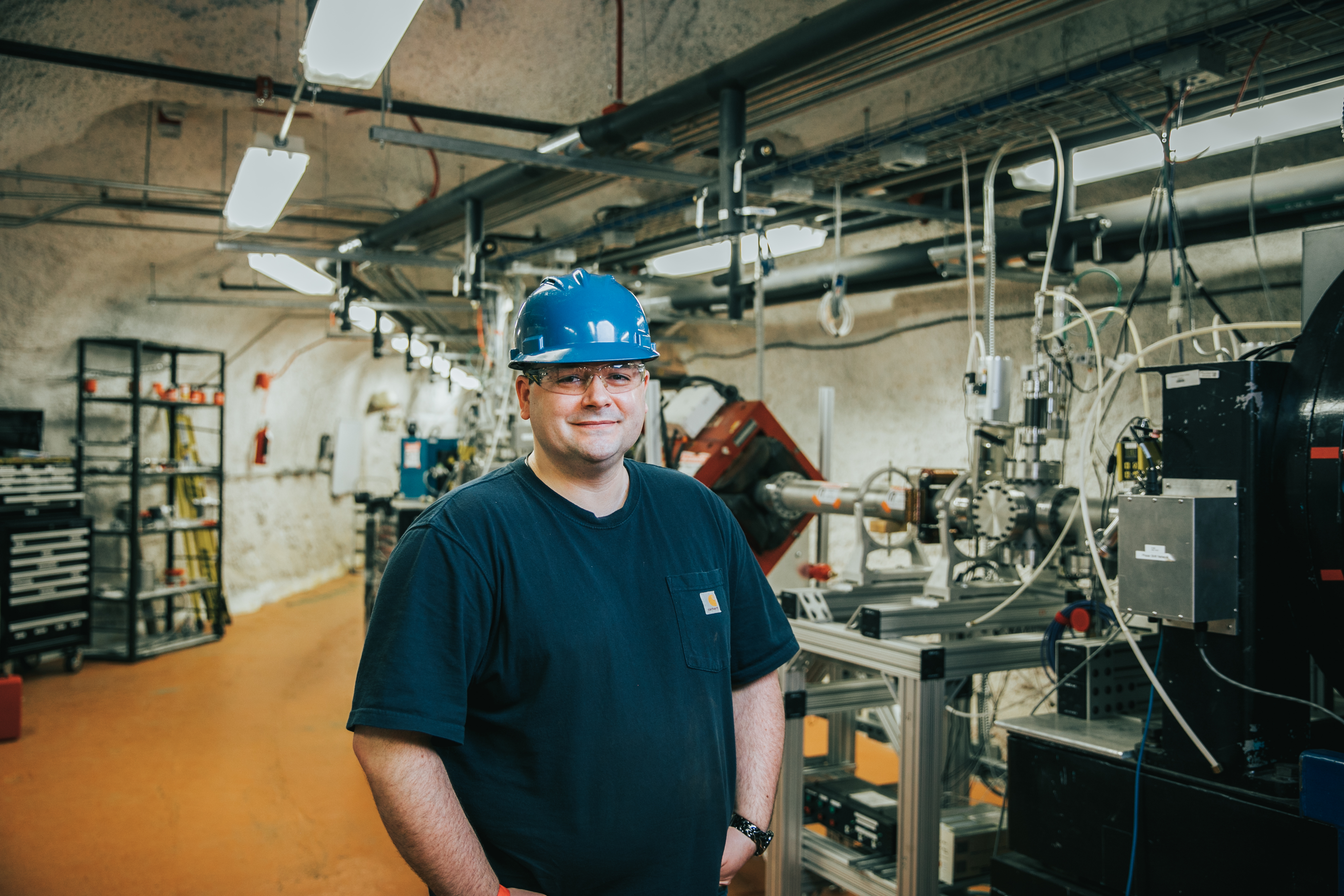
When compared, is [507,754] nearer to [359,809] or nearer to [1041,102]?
[1041,102]

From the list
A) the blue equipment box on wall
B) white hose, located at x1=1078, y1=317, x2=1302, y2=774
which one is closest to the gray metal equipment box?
white hose, located at x1=1078, y1=317, x2=1302, y2=774

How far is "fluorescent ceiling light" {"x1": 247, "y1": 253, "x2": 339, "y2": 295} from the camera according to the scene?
229 inches

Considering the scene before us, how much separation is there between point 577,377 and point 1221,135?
2001 millimetres

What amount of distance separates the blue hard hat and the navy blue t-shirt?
0.17m

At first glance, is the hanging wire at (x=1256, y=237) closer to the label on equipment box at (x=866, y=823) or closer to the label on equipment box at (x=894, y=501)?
the label on equipment box at (x=894, y=501)

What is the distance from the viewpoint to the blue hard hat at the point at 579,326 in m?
1.34

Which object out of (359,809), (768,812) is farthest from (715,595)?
(359,809)

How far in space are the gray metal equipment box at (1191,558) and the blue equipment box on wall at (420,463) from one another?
16.0ft

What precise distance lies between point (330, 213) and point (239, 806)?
156 inches

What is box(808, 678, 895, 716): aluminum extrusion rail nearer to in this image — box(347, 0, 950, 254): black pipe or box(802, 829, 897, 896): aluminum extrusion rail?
box(802, 829, 897, 896): aluminum extrusion rail

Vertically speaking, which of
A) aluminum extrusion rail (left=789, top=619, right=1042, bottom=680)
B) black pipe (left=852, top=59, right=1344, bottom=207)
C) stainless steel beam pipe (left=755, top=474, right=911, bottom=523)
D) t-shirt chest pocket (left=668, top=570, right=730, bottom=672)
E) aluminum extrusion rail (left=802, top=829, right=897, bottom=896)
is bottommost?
aluminum extrusion rail (left=802, top=829, right=897, bottom=896)

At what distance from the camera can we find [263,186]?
11.8 feet

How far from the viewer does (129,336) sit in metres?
6.67

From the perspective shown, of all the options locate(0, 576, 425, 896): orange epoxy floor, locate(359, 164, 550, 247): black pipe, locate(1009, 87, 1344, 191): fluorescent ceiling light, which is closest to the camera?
locate(1009, 87, 1344, 191): fluorescent ceiling light
